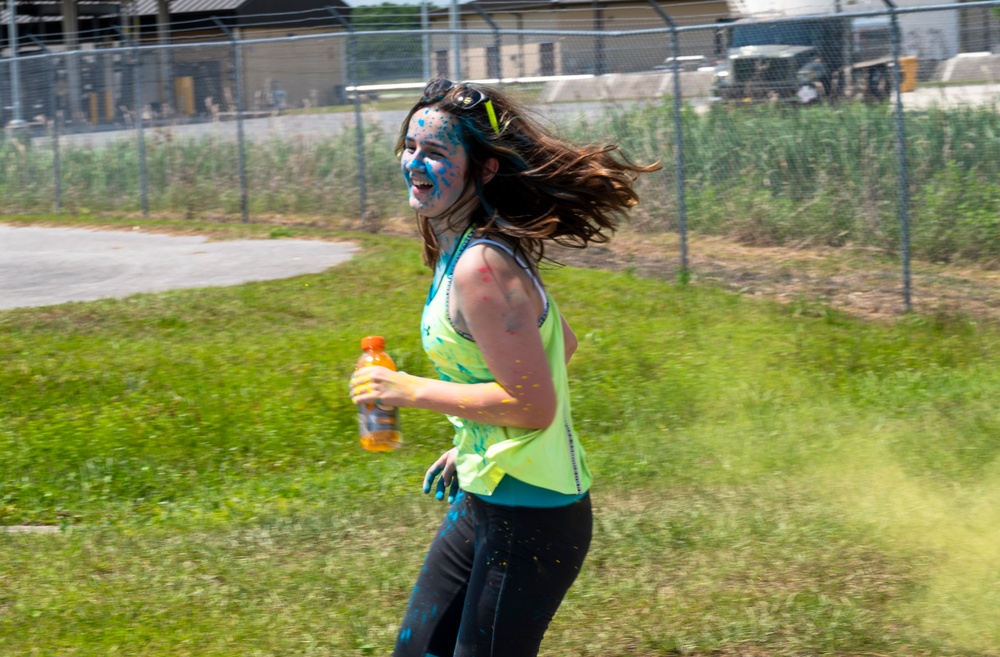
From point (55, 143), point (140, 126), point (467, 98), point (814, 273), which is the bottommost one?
point (814, 273)

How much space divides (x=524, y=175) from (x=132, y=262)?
1003 cm

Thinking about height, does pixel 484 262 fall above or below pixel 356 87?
below

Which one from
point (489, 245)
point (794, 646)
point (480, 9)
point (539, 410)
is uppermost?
point (480, 9)

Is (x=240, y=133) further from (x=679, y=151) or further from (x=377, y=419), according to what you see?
(x=377, y=419)

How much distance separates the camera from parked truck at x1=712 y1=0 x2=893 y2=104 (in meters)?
9.99

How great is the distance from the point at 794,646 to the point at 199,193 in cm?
1309

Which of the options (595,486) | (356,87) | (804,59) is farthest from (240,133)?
(595,486)

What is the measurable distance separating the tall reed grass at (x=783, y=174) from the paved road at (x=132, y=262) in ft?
5.79

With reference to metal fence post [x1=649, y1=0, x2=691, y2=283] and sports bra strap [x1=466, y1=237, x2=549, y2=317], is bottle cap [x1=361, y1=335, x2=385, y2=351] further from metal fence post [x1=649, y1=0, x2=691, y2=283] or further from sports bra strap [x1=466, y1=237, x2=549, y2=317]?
metal fence post [x1=649, y1=0, x2=691, y2=283]

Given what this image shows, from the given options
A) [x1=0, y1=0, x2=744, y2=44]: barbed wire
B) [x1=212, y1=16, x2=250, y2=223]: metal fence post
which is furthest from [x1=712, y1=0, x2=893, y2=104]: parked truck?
[x1=212, y1=16, x2=250, y2=223]: metal fence post

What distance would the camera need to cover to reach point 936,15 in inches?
380

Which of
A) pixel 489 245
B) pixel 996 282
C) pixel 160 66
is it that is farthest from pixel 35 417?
pixel 160 66

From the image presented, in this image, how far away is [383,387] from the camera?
2.66 metres

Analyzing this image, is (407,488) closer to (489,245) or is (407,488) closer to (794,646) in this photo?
(794,646)
